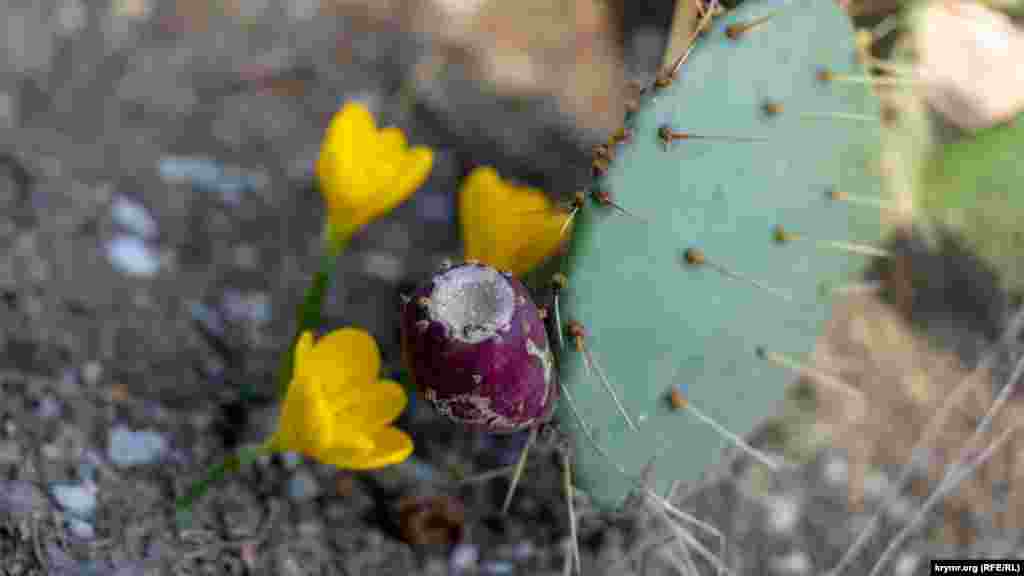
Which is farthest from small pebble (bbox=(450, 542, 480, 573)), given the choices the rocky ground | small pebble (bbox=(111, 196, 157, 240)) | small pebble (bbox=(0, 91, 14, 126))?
small pebble (bbox=(0, 91, 14, 126))

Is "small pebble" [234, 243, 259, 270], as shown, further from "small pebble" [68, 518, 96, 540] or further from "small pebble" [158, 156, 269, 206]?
"small pebble" [68, 518, 96, 540]

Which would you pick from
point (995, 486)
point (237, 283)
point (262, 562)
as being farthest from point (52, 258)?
point (995, 486)

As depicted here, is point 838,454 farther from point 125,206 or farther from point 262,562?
point 125,206

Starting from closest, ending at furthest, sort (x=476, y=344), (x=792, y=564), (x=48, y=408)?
(x=476, y=344)
(x=48, y=408)
(x=792, y=564)

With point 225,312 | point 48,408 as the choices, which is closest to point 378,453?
point 48,408

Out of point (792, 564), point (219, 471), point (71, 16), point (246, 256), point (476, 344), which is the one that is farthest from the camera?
point (71, 16)

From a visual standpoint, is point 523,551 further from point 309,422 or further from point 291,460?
point 309,422
